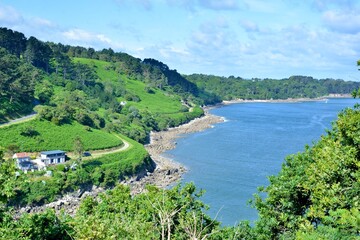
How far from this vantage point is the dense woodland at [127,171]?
13031 mm

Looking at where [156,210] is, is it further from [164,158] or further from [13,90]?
[13,90]

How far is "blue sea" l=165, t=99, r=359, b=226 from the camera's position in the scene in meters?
43.9

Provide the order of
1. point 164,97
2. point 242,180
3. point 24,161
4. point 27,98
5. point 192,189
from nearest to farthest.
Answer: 1. point 192,189
2. point 24,161
3. point 242,180
4. point 27,98
5. point 164,97

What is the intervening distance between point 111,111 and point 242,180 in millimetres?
44461

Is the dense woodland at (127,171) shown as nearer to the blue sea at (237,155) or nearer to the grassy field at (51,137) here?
the grassy field at (51,137)

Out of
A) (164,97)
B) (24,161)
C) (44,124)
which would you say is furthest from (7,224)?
(164,97)

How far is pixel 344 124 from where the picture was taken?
1508cm

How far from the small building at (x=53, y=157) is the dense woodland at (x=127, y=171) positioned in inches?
95.2

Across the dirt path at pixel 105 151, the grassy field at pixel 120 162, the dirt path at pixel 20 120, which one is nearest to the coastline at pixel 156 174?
the grassy field at pixel 120 162

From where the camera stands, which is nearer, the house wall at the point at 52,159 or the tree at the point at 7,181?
the tree at the point at 7,181

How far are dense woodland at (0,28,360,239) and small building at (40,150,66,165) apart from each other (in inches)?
95.2

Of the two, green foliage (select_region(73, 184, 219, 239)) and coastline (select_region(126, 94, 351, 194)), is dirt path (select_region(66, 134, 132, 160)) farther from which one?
green foliage (select_region(73, 184, 219, 239))

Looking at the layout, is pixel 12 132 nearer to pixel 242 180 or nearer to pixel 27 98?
pixel 27 98

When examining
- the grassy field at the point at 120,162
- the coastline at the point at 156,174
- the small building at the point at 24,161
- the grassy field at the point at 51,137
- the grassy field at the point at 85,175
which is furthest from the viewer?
the grassy field at the point at 51,137
